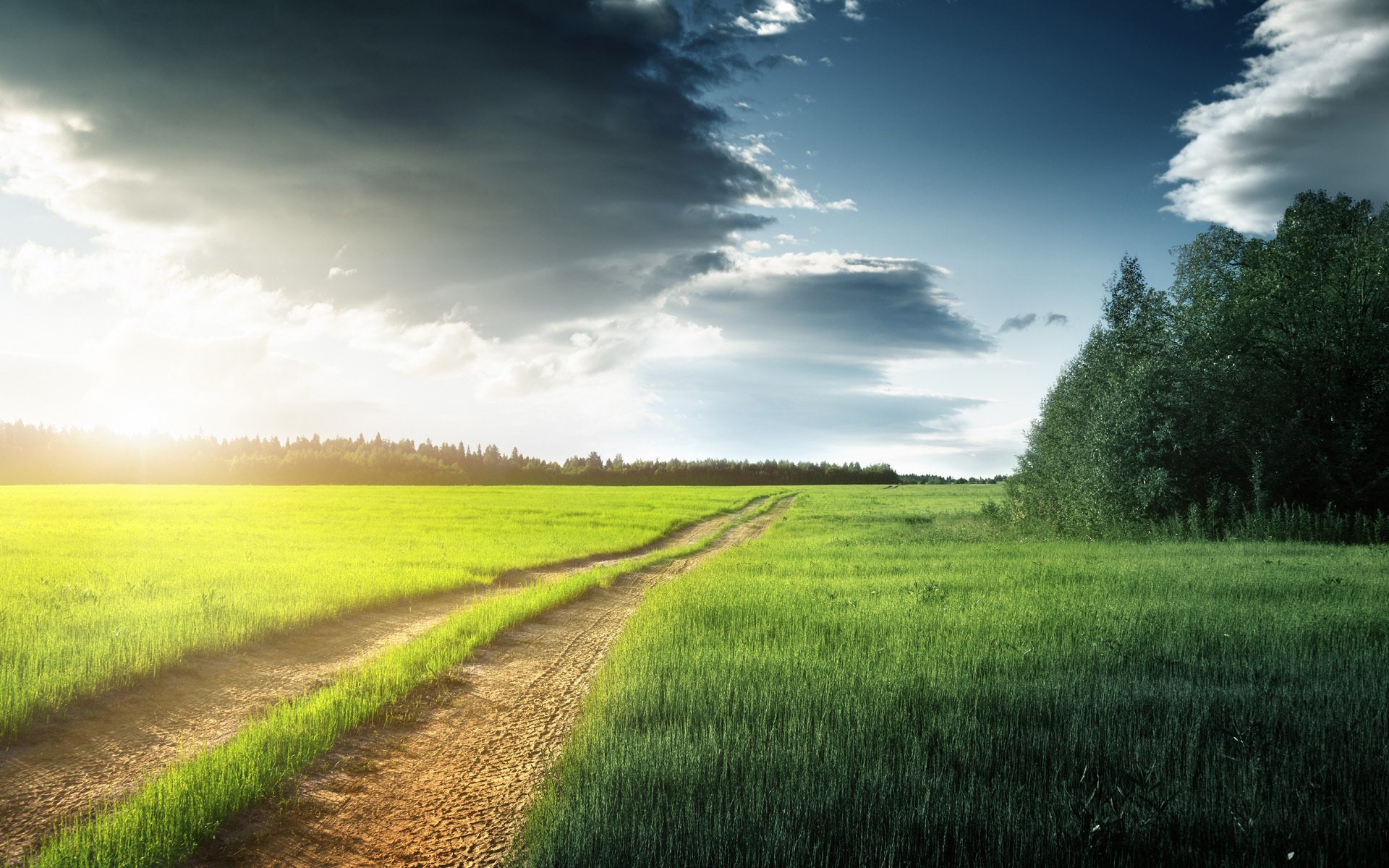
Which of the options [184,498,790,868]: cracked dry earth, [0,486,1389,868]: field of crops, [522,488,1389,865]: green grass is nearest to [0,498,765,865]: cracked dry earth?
[0,486,1389,868]: field of crops

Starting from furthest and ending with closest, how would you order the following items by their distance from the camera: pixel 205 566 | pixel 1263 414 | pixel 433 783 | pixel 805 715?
pixel 1263 414 → pixel 205 566 → pixel 805 715 → pixel 433 783

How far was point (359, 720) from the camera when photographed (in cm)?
760

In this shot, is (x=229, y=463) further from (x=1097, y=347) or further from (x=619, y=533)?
(x=1097, y=347)

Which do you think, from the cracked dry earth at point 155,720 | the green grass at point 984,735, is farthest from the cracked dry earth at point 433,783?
the cracked dry earth at point 155,720

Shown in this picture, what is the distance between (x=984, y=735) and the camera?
21.5 ft

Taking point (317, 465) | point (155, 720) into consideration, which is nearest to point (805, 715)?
point (155, 720)

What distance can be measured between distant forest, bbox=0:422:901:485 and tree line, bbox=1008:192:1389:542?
101498 millimetres

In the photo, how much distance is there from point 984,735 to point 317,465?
127m

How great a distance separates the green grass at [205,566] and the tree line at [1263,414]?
20.7 metres

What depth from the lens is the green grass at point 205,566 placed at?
9.64 m

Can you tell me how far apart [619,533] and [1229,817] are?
27.0 m

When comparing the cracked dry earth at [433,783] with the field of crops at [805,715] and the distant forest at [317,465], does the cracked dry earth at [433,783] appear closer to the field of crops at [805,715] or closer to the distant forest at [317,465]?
the field of crops at [805,715]

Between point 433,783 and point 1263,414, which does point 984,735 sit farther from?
point 1263,414

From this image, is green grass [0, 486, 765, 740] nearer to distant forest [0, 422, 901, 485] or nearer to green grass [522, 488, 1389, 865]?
green grass [522, 488, 1389, 865]
